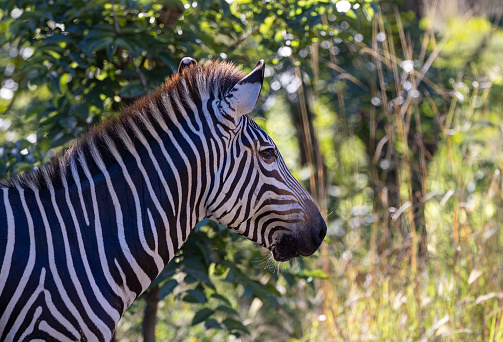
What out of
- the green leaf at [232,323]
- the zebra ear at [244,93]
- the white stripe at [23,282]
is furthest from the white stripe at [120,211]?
the green leaf at [232,323]

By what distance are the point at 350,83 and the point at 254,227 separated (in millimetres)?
3697

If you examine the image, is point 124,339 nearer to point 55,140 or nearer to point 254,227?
point 55,140

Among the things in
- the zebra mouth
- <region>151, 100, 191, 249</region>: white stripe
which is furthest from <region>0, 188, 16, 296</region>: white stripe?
the zebra mouth

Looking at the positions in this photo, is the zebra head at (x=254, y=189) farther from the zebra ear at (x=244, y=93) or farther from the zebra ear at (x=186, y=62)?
the zebra ear at (x=186, y=62)

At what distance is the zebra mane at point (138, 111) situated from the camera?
82.9 inches

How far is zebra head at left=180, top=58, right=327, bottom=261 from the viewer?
7.27 ft

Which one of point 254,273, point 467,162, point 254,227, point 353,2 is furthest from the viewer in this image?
point 467,162

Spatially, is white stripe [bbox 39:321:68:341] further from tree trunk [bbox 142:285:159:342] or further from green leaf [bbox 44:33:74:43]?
green leaf [bbox 44:33:74:43]

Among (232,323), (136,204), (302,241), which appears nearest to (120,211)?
(136,204)

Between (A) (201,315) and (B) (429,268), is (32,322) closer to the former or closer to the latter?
(A) (201,315)

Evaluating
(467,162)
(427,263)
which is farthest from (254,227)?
(467,162)

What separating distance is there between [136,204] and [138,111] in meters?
0.41

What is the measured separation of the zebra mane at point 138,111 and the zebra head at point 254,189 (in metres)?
0.06

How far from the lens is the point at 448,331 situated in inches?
142
